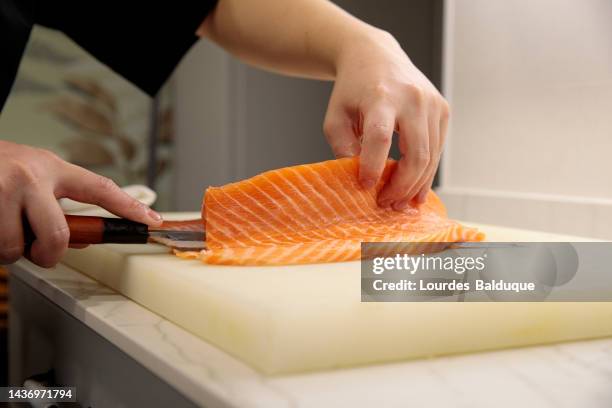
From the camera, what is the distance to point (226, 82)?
2.74 metres

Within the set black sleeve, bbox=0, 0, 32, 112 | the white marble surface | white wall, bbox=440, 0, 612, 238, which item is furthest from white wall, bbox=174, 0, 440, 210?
the white marble surface

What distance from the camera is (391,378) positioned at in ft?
1.95

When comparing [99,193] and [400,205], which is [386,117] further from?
[99,193]

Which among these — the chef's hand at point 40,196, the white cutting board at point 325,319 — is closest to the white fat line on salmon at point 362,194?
the white cutting board at point 325,319

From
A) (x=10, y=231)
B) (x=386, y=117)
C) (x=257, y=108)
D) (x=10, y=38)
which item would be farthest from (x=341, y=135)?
(x=257, y=108)

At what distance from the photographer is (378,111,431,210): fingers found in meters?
1.07

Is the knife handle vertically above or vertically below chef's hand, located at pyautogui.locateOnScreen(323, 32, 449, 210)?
below

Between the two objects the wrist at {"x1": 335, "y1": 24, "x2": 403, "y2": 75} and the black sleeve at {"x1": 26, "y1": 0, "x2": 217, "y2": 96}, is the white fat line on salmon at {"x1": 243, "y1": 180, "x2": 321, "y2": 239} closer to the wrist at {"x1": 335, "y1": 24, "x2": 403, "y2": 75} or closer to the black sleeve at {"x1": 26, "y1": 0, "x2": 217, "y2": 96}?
the wrist at {"x1": 335, "y1": 24, "x2": 403, "y2": 75}

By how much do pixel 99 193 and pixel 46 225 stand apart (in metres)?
0.09

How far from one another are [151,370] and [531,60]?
4.32 ft

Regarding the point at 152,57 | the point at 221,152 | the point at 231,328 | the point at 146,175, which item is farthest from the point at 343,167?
the point at 146,175

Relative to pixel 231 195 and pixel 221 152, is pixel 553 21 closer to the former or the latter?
pixel 231 195

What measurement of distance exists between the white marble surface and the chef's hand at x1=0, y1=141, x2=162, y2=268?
0.49 feet

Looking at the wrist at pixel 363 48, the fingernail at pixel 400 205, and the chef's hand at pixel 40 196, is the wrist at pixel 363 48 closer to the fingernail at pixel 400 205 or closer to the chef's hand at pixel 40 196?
the fingernail at pixel 400 205
